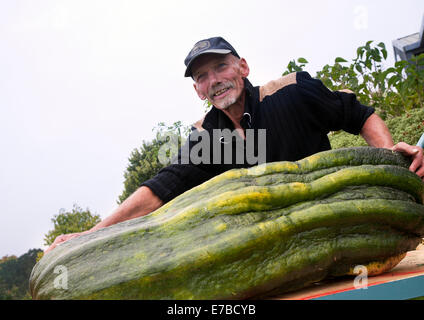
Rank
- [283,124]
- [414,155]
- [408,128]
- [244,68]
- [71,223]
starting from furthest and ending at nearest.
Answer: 1. [71,223]
2. [408,128]
3. [244,68]
4. [283,124]
5. [414,155]

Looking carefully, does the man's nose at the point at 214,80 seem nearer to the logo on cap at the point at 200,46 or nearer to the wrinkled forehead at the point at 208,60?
the wrinkled forehead at the point at 208,60

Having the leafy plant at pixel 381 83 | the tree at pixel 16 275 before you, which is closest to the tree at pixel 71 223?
the tree at pixel 16 275

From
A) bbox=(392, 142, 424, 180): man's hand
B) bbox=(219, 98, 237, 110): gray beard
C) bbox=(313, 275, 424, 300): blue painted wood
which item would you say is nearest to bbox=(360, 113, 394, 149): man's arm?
bbox=(392, 142, 424, 180): man's hand

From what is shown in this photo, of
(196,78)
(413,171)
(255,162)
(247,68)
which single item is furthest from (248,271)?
(247,68)

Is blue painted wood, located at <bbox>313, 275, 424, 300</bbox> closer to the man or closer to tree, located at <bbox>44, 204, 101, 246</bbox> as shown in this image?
the man

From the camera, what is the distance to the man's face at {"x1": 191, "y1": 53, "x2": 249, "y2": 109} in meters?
3.10

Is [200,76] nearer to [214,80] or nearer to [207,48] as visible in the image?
[214,80]

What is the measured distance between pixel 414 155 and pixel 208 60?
1834 millimetres

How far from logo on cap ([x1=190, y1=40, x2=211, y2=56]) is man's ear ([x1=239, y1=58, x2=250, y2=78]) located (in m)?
0.41

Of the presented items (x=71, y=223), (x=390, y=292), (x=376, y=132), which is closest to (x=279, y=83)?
(x=376, y=132)

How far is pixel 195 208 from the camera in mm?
1441

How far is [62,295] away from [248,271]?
0.65 metres

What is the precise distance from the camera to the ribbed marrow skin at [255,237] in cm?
126

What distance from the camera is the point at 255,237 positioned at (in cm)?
132
